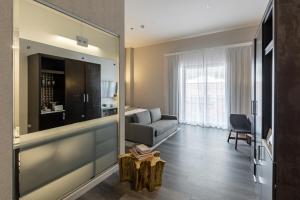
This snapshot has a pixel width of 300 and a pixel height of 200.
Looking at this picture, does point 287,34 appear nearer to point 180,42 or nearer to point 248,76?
point 248,76

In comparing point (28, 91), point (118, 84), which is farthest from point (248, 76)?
point (28, 91)

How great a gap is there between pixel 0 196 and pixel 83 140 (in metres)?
1.02

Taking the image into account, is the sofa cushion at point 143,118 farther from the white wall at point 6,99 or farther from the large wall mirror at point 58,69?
the white wall at point 6,99

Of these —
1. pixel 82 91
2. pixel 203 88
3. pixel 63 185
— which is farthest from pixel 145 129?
pixel 203 88

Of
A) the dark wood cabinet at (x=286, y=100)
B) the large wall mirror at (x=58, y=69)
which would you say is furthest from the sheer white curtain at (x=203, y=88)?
the dark wood cabinet at (x=286, y=100)

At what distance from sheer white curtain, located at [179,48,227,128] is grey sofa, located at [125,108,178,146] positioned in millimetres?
1352

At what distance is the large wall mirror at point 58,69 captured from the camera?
63.6 inches

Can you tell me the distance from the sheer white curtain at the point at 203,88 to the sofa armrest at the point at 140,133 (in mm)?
2536

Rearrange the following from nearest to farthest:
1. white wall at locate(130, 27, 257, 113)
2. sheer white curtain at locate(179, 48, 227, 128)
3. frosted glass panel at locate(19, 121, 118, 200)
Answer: frosted glass panel at locate(19, 121, 118, 200) → sheer white curtain at locate(179, 48, 227, 128) → white wall at locate(130, 27, 257, 113)

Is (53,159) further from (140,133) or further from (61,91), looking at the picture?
(140,133)

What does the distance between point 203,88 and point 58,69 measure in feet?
15.2

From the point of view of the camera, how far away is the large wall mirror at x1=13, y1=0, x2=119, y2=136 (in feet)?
5.30

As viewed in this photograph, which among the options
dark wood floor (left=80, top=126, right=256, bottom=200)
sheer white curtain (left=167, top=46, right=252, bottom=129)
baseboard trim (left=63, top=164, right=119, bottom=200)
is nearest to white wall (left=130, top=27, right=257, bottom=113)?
sheer white curtain (left=167, top=46, right=252, bottom=129)

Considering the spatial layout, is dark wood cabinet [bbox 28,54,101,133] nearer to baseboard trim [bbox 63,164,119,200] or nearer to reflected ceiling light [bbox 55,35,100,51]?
reflected ceiling light [bbox 55,35,100,51]
